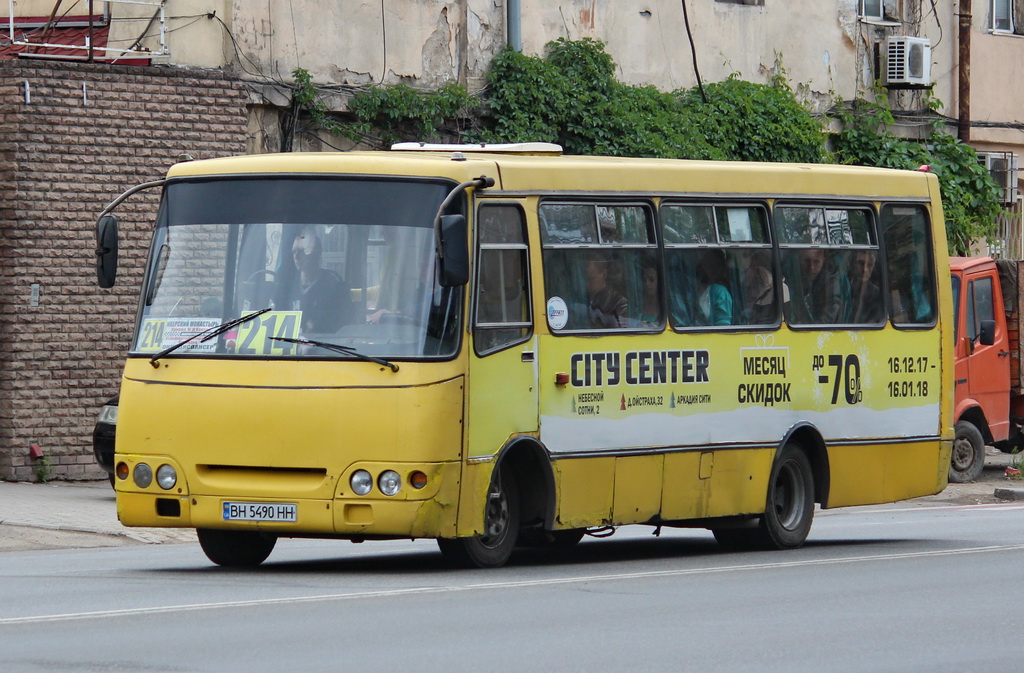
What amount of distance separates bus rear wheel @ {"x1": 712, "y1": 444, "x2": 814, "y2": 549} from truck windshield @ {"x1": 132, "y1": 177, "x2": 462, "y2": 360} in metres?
3.71

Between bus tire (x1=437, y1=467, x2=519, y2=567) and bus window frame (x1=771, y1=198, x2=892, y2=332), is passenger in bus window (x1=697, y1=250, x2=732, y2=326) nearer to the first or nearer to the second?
bus window frame (x1=771, y1=198, x2=892, y2=332)

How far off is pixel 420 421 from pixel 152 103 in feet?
33.9

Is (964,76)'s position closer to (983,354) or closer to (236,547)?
(983,354)

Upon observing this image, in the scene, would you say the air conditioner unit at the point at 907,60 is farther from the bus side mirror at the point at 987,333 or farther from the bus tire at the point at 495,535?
the bus tire at the point at 495,535

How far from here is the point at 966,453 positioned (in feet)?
77.7

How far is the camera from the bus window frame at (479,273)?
11.9m

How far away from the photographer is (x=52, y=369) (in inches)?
801

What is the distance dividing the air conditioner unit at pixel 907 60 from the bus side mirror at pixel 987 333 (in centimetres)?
704

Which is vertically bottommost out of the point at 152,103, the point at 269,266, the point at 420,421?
the point at 420,421

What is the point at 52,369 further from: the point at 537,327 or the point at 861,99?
the point at 861,99

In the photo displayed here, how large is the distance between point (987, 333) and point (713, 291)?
10.1 metres

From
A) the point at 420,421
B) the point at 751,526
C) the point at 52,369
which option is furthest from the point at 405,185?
the point at 52,369

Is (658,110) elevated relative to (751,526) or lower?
elevated

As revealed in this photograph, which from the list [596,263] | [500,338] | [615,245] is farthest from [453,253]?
[615,245]
